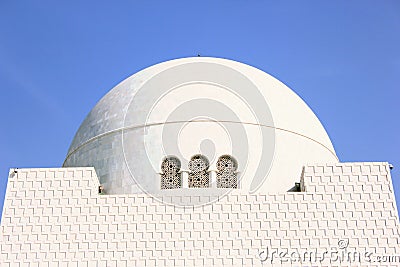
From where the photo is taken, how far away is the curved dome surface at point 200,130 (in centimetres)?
1217

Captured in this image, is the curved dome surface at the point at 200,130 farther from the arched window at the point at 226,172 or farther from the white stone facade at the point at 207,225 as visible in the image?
the white stone facade at the point at 207,225

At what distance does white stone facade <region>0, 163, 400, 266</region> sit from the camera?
10594mm

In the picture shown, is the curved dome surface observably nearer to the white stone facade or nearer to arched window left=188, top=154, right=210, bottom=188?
arched window left=188, top=154, right=210, bottom=188

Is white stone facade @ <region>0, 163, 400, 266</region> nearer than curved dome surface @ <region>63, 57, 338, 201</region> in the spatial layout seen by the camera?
Yes

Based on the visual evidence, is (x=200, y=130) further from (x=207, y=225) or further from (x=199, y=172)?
(x=207, y=225)

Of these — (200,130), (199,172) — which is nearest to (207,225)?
(199,172)

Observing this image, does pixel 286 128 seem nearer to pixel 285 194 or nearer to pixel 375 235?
pixel 285 194

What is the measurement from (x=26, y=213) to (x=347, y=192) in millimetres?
5356

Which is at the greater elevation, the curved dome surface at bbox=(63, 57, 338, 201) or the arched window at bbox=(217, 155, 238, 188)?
Answer: the curved dome surface at bbox=(63, 57, 338, 201)

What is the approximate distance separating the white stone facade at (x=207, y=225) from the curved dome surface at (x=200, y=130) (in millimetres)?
999

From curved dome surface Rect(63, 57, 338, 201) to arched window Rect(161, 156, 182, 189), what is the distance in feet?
0.32

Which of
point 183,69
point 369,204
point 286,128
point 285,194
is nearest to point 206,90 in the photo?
point 183,69

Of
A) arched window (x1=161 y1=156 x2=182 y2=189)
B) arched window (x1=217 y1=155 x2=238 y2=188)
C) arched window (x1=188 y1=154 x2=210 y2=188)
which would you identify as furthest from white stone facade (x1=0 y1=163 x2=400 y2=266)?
arched window (x1=161 y1=156 x2=182 y2=189)

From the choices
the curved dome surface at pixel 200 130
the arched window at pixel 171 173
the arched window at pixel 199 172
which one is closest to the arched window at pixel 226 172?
the curved dome surface at pixel 200 130
